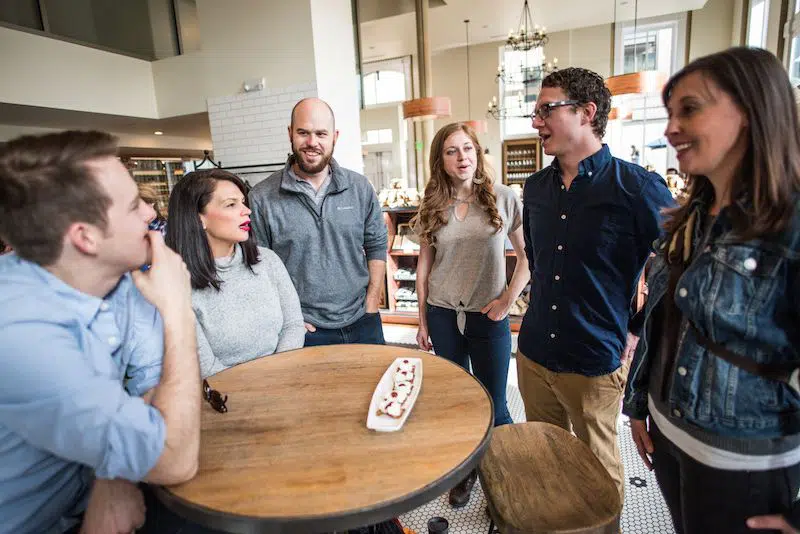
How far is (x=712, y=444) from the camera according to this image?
1.03m

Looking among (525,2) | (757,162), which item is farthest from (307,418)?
(525,2)

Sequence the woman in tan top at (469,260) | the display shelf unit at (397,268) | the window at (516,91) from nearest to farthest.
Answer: the woman in tan top at (469,260), the display shelf unit at (397,268), the window at (516,91)

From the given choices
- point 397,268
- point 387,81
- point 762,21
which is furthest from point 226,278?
point 387,81

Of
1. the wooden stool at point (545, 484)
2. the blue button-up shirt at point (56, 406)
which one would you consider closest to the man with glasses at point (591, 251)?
the wooden stool at point (545, 484)

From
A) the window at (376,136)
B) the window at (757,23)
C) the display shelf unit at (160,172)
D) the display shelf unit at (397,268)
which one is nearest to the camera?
the display shelf unit at (397,268)

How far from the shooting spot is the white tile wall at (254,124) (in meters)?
5.21

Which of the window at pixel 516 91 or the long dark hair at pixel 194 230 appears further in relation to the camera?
the window at pixel 516 91

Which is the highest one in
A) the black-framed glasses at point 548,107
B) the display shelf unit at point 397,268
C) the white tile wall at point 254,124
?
the white tile wall at point 254,124

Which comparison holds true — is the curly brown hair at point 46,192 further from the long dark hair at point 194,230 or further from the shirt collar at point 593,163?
the shirt collar at point 593,163

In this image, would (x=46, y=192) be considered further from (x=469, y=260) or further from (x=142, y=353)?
(x=469, y=260)

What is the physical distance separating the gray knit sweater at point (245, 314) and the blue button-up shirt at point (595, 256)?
104cm

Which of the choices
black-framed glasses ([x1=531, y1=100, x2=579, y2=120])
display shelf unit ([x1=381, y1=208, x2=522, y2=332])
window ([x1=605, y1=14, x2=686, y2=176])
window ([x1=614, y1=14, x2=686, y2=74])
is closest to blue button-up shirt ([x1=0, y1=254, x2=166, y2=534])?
black-framed glasses ([x1=531, y1=100, x2=579, y2=120])

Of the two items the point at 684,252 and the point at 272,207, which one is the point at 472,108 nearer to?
the point at 272,207

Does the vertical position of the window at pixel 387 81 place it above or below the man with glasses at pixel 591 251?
above
